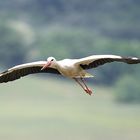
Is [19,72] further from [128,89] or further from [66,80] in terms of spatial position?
[128,89]

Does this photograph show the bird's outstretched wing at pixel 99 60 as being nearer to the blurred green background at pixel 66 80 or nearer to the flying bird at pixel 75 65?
the flying bird at pixel 75 65

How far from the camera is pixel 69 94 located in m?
33.4

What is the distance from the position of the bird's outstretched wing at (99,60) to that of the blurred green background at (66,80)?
11.3 metres

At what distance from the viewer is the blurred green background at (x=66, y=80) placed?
27625mm

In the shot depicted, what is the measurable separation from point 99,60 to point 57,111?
24235mm

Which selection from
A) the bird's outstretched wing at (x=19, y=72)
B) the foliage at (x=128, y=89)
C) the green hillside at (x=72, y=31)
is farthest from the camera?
the green hillside at (x=72, y=31)

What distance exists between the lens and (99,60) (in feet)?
25.2

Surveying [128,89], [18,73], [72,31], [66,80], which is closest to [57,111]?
[66,80]

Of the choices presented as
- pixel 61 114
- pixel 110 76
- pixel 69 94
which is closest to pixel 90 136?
pixel 61 114

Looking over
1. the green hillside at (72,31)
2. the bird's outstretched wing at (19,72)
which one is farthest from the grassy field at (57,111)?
the bird's outstretched wing at (19,72)

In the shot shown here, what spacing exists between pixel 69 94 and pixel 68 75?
25823 millimetres

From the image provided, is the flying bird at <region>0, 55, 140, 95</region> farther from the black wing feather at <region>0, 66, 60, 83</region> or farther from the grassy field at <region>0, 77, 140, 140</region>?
the grassy field at <region>0, 77, 140, 140</region>

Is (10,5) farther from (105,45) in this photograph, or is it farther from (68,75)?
(68,75)

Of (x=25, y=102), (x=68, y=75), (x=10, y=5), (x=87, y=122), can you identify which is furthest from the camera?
(x=10, y=5)
